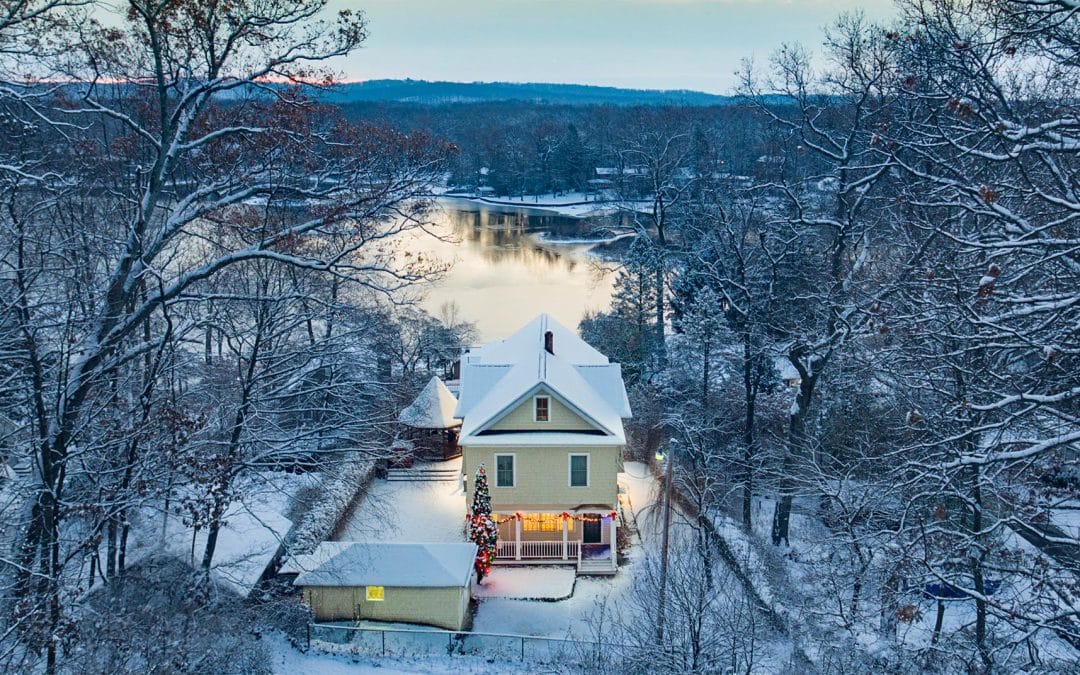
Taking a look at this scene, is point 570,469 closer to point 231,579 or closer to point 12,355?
point 231,579

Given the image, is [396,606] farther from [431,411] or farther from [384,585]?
[431,411]

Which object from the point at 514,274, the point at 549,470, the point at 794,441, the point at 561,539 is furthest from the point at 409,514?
the point at 514,274

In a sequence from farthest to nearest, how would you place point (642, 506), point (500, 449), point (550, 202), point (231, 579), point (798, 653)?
point (550, 202) < point (642, 506) < point (500, 449) < point (231, 579) < point (798, 653)

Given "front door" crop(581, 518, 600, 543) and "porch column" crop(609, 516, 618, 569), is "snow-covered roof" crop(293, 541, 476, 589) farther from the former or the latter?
"front door" crop(581, 518, 600, 543)

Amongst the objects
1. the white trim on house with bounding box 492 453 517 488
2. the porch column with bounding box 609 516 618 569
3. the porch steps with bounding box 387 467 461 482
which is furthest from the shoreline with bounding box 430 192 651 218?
the porch column with bounding box 609 516 618 569

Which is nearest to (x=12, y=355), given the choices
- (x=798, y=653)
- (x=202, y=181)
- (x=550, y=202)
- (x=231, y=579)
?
(x=202, y=181)

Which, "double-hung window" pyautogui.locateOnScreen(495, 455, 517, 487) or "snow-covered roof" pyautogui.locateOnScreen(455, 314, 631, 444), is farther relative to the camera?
"double-hung window" pyautogui.locateOnScreen(495, 455, 517, 487)
